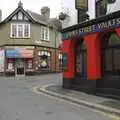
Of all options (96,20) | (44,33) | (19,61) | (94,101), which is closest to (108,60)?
(96,20)

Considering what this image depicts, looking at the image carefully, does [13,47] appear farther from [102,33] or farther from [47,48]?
[102,33]

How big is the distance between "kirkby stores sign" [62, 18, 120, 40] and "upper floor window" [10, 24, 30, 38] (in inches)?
853

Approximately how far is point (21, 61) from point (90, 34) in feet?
A: 81.6

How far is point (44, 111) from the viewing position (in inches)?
547

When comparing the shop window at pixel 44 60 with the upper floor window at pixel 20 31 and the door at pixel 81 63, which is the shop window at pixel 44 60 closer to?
the upper floor window at pixel 20 31

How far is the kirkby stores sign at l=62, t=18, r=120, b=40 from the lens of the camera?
17.4m

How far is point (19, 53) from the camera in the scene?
140 feet

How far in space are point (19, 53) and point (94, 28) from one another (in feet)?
80.7

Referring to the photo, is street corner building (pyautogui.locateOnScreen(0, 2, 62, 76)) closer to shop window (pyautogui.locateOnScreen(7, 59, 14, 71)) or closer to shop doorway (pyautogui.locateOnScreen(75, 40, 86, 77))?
shop window (pyautogui.locateOnScreen(7, 59, 14, 71))

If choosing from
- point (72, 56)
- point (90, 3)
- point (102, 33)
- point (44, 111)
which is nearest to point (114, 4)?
point (102, 33)

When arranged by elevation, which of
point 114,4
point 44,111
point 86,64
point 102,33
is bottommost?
point 44,111

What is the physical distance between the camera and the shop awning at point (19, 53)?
42.8 metres

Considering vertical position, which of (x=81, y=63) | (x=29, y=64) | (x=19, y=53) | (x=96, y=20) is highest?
(x=96, y=20)

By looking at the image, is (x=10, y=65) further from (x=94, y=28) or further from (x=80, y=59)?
(x=94, y=28)
